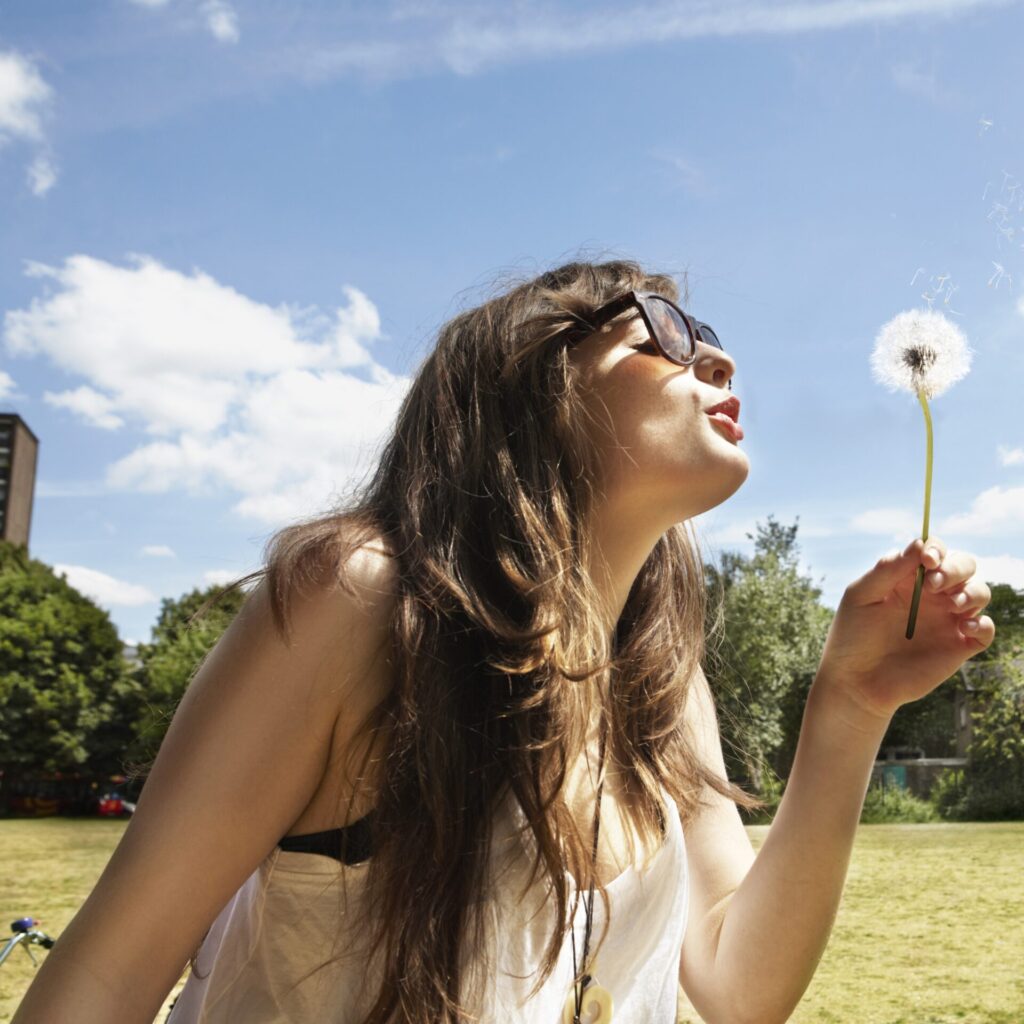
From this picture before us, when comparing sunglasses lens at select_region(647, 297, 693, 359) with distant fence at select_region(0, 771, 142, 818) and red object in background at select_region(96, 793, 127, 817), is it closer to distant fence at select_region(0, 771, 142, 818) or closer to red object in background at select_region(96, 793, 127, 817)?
distant fence at select_region(0, 771, 142, 818)

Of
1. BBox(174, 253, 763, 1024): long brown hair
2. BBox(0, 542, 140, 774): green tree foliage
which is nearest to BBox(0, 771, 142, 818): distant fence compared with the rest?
BBox(0, 542, 140, 774): green tree foliage

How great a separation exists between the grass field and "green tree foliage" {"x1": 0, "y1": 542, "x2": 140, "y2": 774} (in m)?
9.84

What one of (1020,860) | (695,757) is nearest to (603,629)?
(695,757)

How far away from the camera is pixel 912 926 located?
6441 mm

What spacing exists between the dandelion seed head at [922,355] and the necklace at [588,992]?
552mm

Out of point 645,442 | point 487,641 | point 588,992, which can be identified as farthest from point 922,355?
point 588,992

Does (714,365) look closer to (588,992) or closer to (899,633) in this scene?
(899,633)

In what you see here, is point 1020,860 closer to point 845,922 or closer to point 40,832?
point 845,922

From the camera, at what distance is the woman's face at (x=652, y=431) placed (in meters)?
0.97

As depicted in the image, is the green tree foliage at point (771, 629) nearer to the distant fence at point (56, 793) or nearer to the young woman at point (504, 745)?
the distant fence at point (56, 793)

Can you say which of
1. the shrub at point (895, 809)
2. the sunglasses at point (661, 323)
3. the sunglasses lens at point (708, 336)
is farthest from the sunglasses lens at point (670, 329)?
the shrub at point (895, 809)

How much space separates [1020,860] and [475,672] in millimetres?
9079

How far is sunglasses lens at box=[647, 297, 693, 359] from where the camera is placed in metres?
1.00

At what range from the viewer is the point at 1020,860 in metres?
8.29
